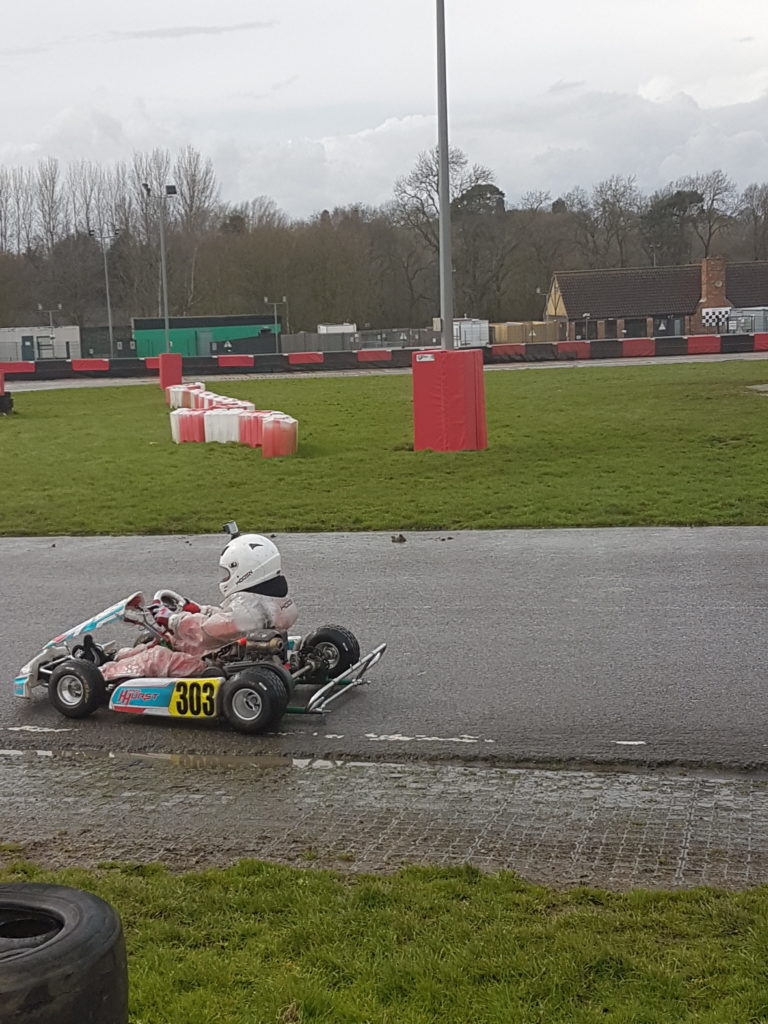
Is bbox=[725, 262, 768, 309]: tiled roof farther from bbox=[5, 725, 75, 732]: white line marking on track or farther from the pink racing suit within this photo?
bbox=[5, 725, 75, 732]: white line marking on track

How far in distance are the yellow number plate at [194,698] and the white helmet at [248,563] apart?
0.53m

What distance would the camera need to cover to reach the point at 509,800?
5.61m

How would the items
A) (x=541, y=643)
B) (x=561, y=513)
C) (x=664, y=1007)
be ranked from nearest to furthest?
→ (x=664, y=1007)
(x=541, y=643)
(x=561, y=513)

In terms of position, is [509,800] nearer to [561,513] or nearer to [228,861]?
[228,861]

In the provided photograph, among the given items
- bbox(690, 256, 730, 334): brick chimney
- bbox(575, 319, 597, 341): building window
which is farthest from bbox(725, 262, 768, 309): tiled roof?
bbox(575, 319, 597, 341): building window

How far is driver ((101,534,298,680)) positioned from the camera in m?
7.00

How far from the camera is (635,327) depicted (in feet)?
269

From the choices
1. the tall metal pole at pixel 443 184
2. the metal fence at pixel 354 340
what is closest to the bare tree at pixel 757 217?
the metal fence at pixel 354 340

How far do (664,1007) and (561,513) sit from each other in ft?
32.9

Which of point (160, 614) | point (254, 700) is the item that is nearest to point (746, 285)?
point (160, 614)

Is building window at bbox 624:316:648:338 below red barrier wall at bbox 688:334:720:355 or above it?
above

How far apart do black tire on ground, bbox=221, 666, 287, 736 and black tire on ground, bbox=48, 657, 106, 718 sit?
2.69 feet

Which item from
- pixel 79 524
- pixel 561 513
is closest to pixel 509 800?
pixel 561 513

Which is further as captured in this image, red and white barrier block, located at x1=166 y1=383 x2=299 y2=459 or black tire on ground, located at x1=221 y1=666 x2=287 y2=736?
red and white barrier block, located at x1=166 y1=383 x2=299 y2=459
